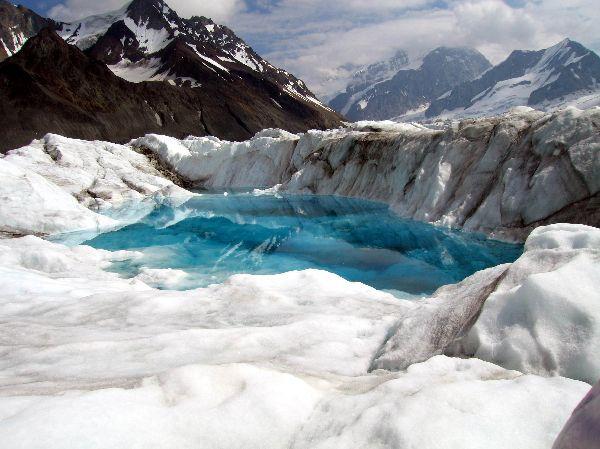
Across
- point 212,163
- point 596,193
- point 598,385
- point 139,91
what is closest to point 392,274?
point 596,193

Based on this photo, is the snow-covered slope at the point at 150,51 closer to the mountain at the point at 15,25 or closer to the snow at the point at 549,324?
the mountain at the point at 15,25

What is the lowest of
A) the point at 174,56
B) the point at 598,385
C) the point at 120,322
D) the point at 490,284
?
the point at 120,322

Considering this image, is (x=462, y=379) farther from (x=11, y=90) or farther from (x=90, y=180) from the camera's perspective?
(x=11, y=90)

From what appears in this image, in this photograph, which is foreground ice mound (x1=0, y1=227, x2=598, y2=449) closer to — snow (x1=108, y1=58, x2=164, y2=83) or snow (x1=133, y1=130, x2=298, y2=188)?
snow (x1=133, y1=130, x2=298, y2=188)

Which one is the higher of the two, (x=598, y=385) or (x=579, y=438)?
(x=598, y=385)

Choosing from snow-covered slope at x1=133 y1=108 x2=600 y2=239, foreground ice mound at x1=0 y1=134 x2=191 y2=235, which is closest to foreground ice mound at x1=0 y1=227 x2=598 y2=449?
foreground ice mound at x1=0 y1=134 x2=191 y2=235
